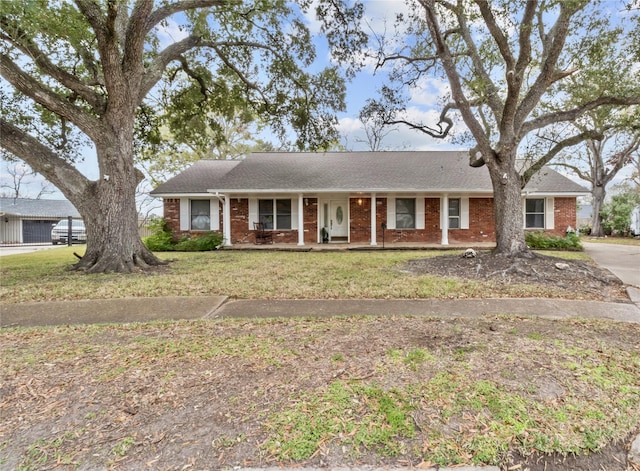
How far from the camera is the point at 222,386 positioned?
2.44 meters

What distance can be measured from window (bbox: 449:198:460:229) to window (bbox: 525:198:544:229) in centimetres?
310

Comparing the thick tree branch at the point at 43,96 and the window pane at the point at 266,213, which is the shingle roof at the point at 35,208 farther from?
the thick tree branch at the point at 43,96

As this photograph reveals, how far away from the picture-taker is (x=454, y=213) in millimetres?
14828

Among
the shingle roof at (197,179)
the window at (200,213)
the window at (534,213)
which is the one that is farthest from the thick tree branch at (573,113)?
the window at (200,213)

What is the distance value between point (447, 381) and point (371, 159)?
50.3 ft

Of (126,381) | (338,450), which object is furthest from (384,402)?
(126,381)

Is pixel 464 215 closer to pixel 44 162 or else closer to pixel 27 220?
pixel 44 162

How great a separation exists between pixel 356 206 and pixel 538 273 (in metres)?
8.85

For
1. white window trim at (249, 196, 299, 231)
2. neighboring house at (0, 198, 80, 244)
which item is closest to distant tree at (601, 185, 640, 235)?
white window trim at (249, 196, 299, 231)

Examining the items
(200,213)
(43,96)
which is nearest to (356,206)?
(200,213)

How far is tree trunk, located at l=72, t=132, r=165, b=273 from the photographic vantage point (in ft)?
26.9

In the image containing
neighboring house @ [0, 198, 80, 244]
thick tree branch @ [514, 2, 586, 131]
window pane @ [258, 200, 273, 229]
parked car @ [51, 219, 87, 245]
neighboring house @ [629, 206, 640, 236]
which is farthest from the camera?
neighboring house @ [0, 198, 80, 244]

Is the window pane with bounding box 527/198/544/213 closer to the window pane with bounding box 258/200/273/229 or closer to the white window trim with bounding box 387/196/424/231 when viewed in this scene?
the white window trim with bounding box 387/196/424/231

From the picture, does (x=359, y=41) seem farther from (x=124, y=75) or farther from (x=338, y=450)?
(x=338, y=450)
